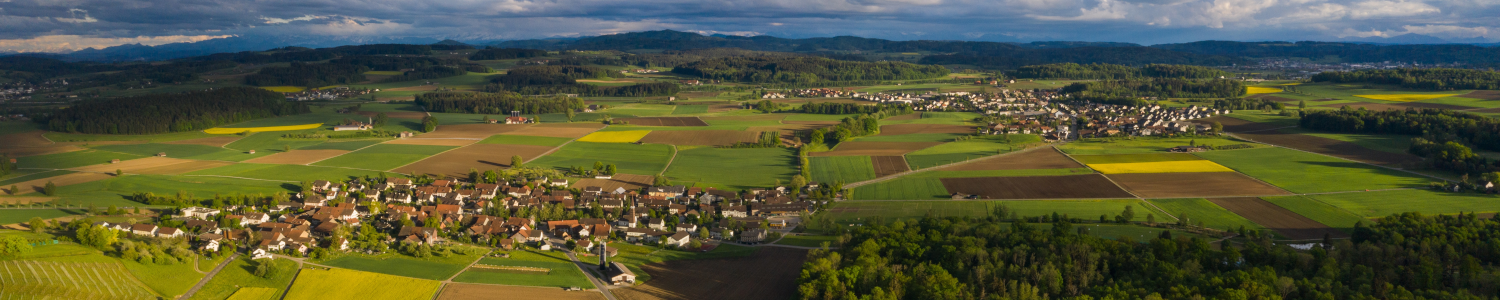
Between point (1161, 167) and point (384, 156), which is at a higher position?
point (1161, 167)

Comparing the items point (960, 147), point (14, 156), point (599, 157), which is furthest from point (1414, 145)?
point (14, 156)

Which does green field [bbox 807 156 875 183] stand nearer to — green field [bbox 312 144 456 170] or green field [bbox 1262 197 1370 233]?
green field [bbox 1262 197 1370 233]

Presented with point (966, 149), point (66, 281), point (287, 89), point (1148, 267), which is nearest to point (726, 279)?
Result: point (1148, 267)

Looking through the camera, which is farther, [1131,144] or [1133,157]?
[1131,144]

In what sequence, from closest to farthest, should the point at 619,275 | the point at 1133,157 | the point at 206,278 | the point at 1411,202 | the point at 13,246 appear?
the point at 13,246, the point at 206,278, the point at 619,275, the point at 1411,202, the point at 1133,157

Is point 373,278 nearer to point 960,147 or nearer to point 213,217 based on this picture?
point 213,217

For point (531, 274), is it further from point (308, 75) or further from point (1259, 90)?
point (308, 75)

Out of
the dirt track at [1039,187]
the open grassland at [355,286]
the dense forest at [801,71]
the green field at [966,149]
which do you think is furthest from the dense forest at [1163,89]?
the open grassland at [355,286]
